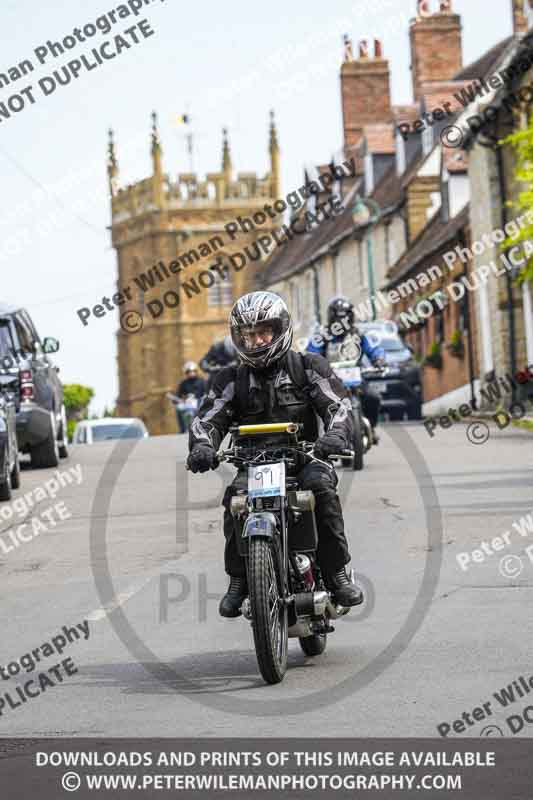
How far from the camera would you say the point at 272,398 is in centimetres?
818

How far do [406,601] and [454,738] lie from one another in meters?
3.84

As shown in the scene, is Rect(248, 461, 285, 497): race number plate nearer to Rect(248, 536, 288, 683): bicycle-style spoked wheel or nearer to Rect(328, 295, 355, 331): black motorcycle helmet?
Rect(248, 536, 288, 683): bicycle-style spoked wheel

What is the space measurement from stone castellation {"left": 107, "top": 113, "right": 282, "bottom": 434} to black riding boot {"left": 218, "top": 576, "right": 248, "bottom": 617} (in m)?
100.0

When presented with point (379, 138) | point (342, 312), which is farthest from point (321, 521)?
point (379, 138)

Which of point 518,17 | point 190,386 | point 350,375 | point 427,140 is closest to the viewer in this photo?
point 350,375

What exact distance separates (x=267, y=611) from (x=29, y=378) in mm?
16028

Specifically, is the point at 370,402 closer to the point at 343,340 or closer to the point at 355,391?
the point at 355,391

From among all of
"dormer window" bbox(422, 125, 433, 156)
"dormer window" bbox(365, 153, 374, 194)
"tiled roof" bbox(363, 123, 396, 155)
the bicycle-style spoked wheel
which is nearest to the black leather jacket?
the bicycle-style spoked wheel

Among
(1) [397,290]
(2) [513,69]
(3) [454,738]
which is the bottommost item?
(3) [454,738]

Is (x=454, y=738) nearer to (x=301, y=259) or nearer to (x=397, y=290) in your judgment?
(x=397, y=290)

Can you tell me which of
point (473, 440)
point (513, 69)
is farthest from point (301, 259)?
point (473, 440)

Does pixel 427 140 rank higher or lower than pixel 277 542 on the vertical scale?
higher

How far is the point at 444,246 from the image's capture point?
50875 millimetres

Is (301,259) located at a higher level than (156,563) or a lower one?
higher
